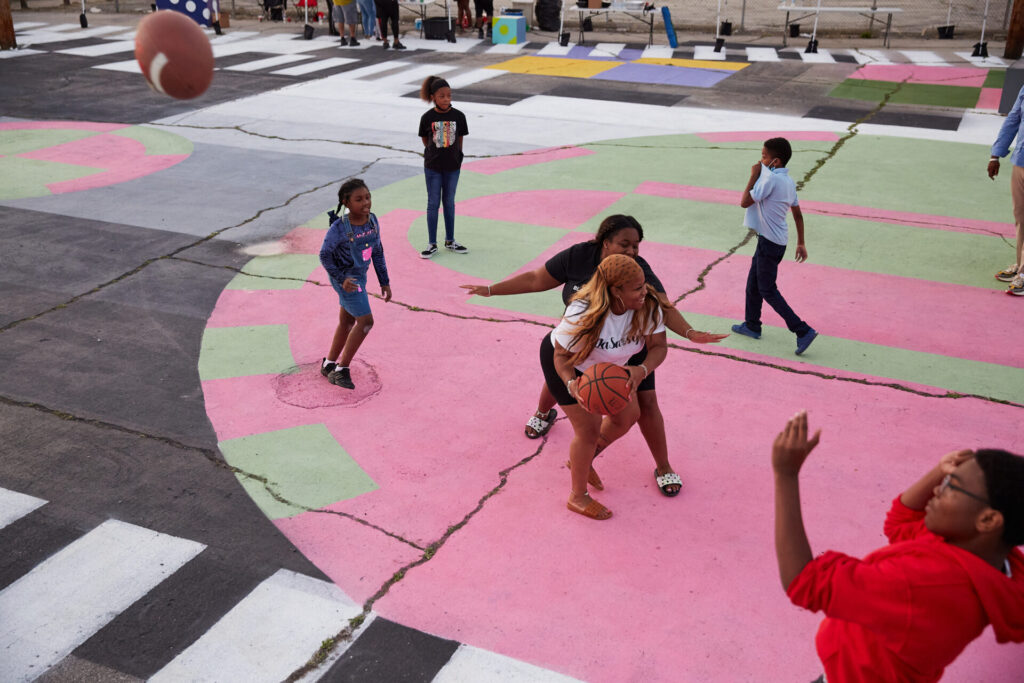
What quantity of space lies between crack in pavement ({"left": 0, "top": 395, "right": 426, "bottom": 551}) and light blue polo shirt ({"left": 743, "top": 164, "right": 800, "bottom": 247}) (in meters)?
4.06

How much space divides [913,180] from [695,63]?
33.3ft

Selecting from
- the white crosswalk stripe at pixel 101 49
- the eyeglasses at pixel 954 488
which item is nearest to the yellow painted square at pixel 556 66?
the white crosswalk stripe at pixel 101 49

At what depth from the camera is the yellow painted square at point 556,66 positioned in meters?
20.2

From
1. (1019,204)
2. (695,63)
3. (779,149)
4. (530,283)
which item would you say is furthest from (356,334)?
(695,63)

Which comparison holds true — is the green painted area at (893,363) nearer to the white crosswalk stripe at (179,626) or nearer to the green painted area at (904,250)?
the green painted area at (904,250)

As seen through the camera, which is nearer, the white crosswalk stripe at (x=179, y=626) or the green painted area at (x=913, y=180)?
the white crosswalk stripe at (x=179, y=626)

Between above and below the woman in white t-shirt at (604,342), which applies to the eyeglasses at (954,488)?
above

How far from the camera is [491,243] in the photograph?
10258 mm

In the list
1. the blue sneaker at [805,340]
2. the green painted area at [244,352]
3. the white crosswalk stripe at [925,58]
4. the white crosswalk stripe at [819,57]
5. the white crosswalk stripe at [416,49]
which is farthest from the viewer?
the white crosswalk stripe at [819,57]

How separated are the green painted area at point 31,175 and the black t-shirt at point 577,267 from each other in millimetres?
9272

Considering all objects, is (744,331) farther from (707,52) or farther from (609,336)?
(707,52)

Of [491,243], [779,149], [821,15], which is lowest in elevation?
[491,243]

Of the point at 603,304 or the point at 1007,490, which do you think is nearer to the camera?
the point at 1007,490

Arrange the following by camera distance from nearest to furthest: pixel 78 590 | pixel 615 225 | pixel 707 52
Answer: pixel 78 590
pixel 615 225
pixel 707 52
